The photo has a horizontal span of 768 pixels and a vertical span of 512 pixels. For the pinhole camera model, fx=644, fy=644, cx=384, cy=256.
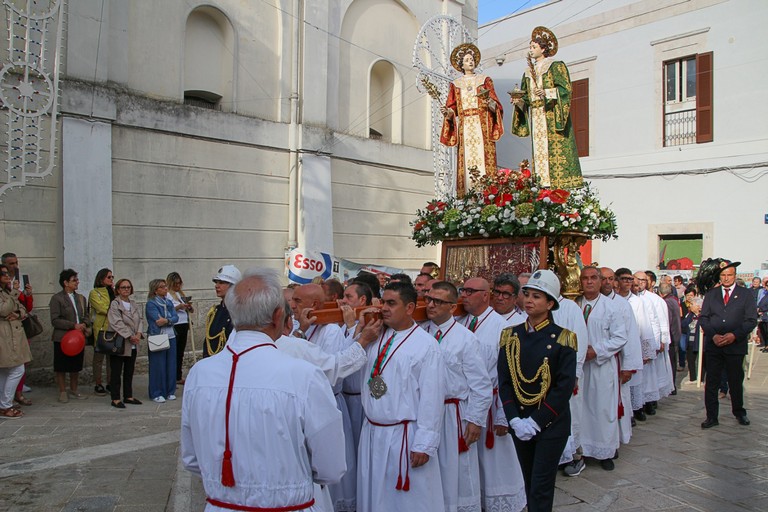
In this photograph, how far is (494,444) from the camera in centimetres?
504

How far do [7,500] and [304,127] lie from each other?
31.0 ft

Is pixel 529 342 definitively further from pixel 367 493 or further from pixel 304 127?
pixel 304 127

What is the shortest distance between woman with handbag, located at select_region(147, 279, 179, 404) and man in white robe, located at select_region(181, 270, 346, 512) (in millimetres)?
6839

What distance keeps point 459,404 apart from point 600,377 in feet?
8.42

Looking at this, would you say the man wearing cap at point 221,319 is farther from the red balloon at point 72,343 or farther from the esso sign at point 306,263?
the esso sign at point 306,263

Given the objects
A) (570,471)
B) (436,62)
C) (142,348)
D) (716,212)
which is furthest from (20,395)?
(716,212)

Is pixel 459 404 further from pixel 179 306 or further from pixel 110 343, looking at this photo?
pixel 179 306

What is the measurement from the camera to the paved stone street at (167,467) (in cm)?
523

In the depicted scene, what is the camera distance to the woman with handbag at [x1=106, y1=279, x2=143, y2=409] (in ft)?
28.6

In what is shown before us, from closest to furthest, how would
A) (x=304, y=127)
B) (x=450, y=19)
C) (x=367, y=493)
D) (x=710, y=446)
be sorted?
(x=367, y=493)
(x=710, y=446)
(x=304, y=127)
(x=450, y=19)

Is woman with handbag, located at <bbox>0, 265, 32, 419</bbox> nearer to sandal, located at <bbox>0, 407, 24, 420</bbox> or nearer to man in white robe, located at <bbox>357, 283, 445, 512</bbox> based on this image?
sandal, located at <bbox>0, 407, 24, 420</bbox>

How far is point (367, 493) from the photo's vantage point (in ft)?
13.6

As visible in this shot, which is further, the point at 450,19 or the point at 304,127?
the point at 450,19

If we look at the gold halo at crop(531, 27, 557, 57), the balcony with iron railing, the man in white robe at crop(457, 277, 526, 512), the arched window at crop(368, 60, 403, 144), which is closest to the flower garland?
the gold halo at crop(531, 27, 557, 57)
